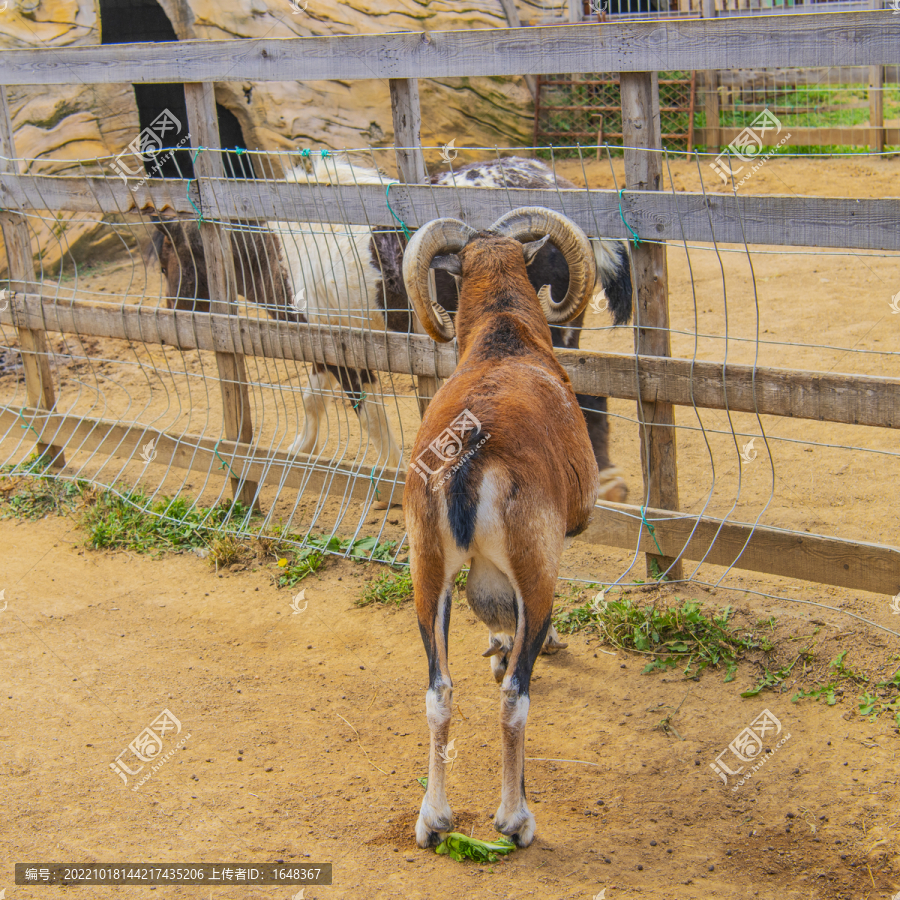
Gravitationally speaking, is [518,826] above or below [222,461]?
below

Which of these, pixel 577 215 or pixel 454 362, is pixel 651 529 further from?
pixel 577 215

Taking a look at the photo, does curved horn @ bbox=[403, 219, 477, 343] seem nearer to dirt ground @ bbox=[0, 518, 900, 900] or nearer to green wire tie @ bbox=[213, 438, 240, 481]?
dirt ground @ bbox=[0, 518, 900, 900]

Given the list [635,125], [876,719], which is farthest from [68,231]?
[876,719]

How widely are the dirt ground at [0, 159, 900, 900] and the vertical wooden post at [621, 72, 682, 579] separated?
208 millimetres

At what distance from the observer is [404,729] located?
3.86 meters

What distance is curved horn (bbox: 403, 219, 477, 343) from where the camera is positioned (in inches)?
137

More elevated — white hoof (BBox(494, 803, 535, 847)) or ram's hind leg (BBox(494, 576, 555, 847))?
ram's hind leg (BBox(494, 576, 555, 847))

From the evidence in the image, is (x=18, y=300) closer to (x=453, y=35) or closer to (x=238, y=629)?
(x=238, y=629)

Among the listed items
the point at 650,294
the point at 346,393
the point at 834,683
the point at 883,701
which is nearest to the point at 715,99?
the point at 346,393

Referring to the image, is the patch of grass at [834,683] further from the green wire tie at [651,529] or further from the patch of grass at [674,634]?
the green wire tie at [651,529]

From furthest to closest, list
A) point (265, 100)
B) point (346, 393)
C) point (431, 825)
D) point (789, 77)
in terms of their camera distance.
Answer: point (789, 77)
point (265, 100)
point (346, 393)
point (431, 825)

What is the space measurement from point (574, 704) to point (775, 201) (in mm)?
2261

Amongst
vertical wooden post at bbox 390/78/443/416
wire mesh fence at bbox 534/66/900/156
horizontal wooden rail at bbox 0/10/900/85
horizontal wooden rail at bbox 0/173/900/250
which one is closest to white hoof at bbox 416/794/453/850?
vertical wooden post at bbox 390/78/443/416

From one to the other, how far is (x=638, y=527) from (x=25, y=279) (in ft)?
15.2
